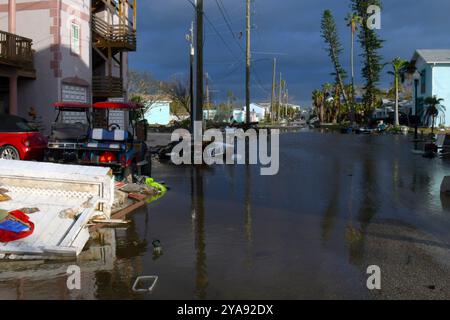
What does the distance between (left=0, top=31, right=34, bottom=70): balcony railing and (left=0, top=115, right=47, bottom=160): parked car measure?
19.3 ft

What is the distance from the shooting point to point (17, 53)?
2100 centimetres

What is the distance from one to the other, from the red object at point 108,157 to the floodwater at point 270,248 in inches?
63.3

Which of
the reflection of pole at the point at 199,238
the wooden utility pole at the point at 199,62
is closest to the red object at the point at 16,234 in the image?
the reflection of pole at the point at 199,238

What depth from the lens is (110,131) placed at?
43.1 feet

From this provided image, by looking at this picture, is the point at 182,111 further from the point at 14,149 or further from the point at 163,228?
the point at 163,228

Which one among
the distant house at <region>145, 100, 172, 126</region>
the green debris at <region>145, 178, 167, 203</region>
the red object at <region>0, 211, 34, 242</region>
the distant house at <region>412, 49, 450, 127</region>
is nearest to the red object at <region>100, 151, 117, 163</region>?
the green debris at <region>145, 178, 167, 203</region>

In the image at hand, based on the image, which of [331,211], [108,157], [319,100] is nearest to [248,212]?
[331,211]

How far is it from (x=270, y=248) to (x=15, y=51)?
17076mm

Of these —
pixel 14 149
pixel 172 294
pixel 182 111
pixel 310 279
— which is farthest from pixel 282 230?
pixel 182 111

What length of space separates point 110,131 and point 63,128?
1.54 m

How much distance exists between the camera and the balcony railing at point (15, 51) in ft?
65.8

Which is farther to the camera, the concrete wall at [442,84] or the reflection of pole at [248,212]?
the concrete wall at [442,84]

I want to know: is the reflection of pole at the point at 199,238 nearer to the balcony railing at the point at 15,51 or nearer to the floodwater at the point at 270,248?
the floodwater at the point at 270,248

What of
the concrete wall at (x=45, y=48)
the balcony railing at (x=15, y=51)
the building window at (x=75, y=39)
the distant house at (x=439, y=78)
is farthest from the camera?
the distant house at (x=439, y=78)
